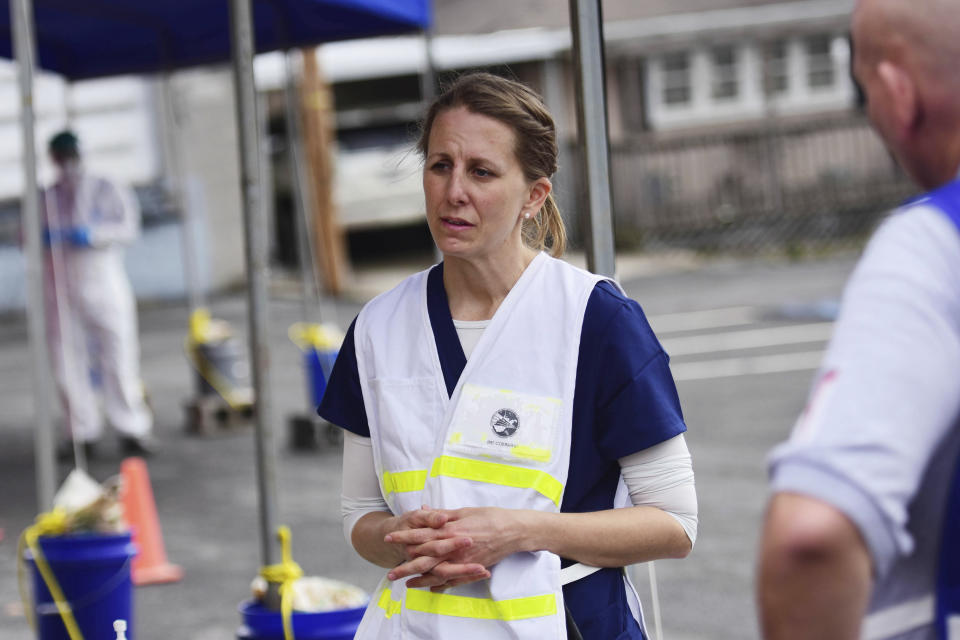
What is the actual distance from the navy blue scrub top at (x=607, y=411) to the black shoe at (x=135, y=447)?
23.4 feet

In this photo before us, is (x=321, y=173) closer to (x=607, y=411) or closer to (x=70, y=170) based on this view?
(x=70, y=170)

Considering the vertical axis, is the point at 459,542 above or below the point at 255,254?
below

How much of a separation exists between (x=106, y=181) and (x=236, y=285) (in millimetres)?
10650

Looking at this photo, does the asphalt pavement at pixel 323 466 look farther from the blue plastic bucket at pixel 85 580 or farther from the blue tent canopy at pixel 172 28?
the blue tent canopy at pixel 172 28

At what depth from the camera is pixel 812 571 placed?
1.13 m

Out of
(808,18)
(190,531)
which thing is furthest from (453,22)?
(808,18)

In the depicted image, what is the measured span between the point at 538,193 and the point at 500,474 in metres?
0.58

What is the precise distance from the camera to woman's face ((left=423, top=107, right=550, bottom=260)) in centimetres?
228

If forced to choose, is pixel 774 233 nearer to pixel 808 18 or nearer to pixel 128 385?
pixel 808 18

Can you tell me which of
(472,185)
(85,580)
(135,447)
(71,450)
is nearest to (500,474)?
(472,185)

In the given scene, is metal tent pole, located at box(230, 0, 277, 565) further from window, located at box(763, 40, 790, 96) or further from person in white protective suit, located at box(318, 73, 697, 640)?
window, located at box(763, 40, 790, 96)

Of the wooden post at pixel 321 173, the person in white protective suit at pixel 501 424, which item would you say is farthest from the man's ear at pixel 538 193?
the wooden post at pixel 321 173

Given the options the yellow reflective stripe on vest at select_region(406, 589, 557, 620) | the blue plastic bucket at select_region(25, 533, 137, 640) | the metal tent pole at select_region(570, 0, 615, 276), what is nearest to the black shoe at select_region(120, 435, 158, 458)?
the blue plastic bucket at select_region(25, 533, 137, 640)

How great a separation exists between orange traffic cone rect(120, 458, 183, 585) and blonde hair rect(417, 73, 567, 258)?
409cm
